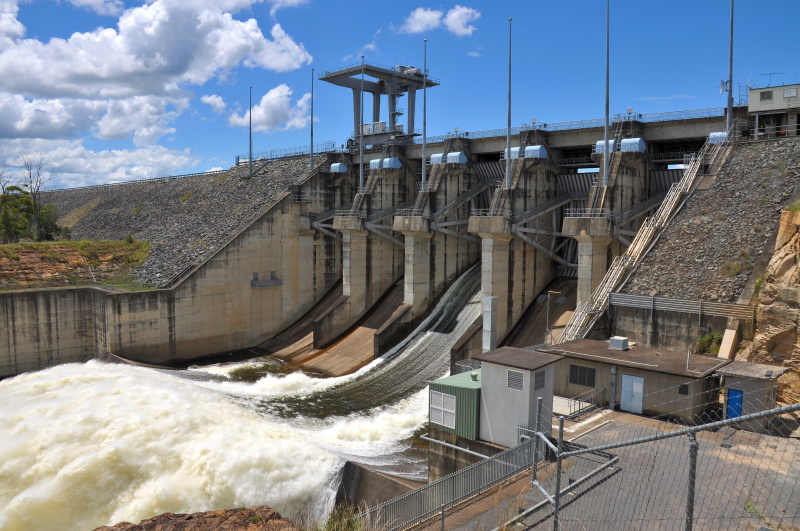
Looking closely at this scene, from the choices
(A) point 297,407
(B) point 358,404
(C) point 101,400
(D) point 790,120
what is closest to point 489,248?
(B) point 358,404

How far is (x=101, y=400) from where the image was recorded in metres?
21.8

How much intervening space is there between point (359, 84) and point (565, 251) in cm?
2202

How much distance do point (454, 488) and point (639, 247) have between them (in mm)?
14637

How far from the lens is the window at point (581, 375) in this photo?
60.0 feet

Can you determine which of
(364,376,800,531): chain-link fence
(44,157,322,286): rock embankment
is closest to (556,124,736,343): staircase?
(364,376,800,531): chain-link fence

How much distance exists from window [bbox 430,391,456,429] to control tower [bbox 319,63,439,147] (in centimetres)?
2831

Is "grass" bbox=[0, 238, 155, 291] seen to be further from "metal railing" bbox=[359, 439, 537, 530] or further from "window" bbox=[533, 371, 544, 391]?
"window" bbox=[533, 371, 544, 391]

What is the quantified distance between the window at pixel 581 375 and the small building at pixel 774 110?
49.5 feet

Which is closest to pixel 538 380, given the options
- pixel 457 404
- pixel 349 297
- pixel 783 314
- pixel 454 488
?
pixel 457 404

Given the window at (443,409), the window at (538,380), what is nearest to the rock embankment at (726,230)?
the window at (538,380)

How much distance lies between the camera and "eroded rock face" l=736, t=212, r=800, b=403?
15.9 meters

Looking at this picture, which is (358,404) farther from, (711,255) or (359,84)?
(359,84)

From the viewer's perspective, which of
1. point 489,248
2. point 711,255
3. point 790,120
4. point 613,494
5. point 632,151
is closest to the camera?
point 613,494

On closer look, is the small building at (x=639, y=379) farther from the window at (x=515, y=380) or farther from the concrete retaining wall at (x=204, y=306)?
the concrete retaining wall at (x=204, y=306)
